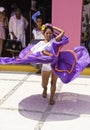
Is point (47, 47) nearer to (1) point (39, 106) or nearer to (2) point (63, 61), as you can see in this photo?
(2) point (63, 61)

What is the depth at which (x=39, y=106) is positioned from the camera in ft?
21.4

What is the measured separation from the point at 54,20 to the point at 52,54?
9.49 feet

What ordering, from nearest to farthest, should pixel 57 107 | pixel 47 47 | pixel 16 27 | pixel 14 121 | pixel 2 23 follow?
pixel 14 121 → pixel 47 47 → pixel 57 107 → pixel 16 27 → pixel 2 23

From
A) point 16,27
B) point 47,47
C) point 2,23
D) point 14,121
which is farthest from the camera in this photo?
point 2,23

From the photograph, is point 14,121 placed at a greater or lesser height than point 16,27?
lesser

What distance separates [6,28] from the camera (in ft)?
32.6

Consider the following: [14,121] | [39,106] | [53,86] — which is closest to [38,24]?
[53,86]

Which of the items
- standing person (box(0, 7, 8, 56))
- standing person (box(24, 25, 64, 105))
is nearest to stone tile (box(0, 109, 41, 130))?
standing person (box(24, 25, 64, 105))

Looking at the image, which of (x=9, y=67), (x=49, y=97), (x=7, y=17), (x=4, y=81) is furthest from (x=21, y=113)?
(x=7, y=17)

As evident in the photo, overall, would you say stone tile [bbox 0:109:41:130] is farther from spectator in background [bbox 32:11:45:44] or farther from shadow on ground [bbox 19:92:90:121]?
spectator in background [bbox 32:11:45:44]

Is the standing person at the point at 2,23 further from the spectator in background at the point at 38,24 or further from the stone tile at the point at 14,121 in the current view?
the stone tile at the point at 14,121

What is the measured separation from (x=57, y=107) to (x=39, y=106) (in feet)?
1.07

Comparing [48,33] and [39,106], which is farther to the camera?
[39,106]

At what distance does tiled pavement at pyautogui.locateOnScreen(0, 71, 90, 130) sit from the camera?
5660 mm
